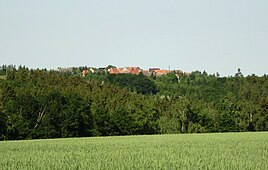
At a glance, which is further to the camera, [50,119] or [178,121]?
[178,121]

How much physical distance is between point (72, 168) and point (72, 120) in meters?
56.3

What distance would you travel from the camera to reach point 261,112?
92.6 m

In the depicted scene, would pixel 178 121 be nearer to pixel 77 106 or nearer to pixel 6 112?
pixel 77 106

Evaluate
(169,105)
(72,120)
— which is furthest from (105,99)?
(72,120)

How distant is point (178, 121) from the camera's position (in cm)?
8856

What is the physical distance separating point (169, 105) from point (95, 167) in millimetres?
77544

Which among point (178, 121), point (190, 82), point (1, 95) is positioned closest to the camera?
point (1, 95)

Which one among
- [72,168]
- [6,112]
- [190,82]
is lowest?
[72,168]

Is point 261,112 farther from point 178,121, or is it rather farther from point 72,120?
point 72,120

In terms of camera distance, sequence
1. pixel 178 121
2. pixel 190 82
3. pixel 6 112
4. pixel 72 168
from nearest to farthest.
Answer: pixel 72 168 → pixel 6 112 → pixel 178 121 → pixel 190 82

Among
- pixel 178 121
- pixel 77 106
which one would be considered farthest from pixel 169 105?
pixel 77 106

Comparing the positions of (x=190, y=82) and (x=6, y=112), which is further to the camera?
(x=190, y=82)

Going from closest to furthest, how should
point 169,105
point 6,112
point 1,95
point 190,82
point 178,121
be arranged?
point 6,112 → point 1,95 → point 178,121 → point 169,105 → point 190,82

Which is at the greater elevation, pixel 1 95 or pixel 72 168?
pixel 1 95
